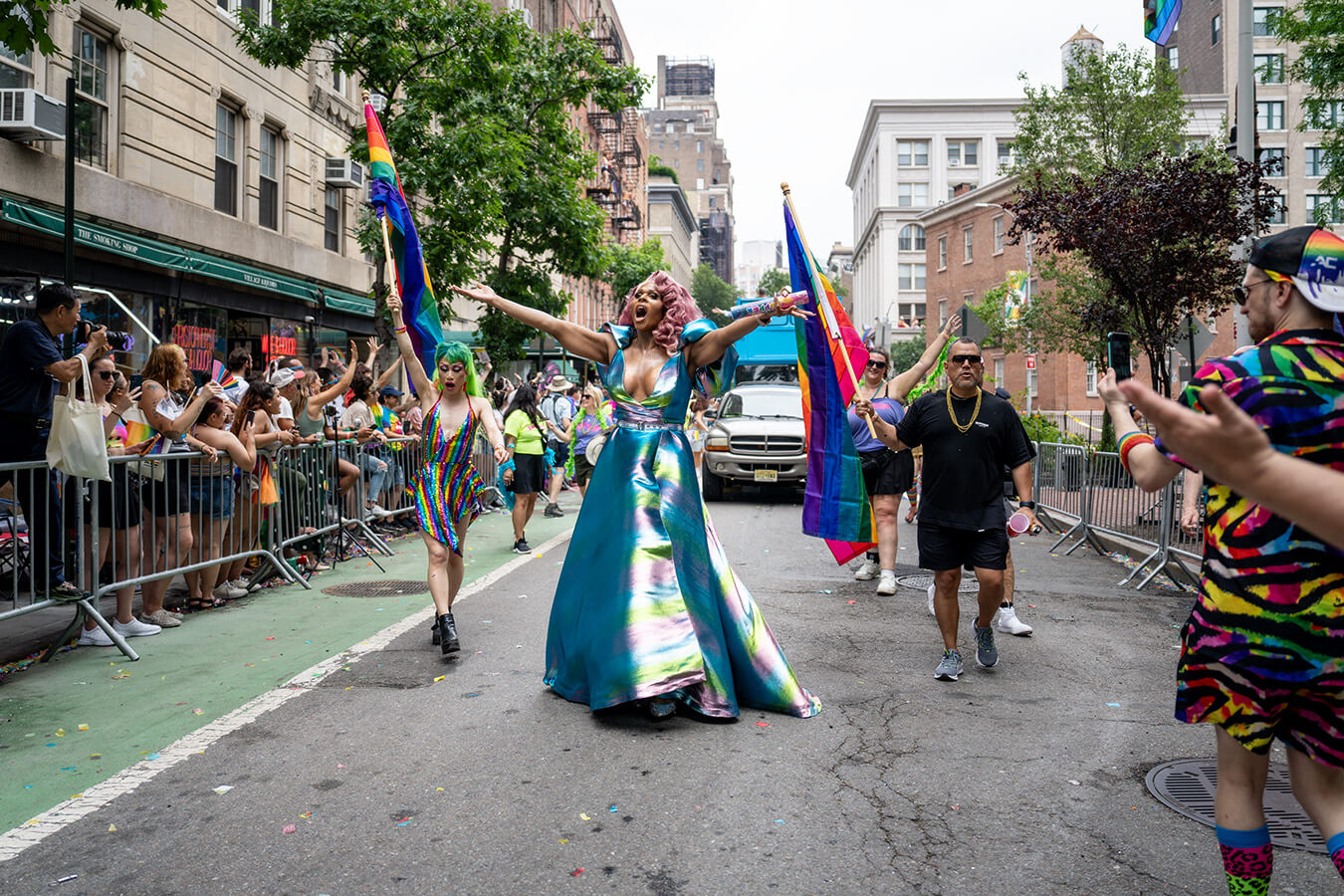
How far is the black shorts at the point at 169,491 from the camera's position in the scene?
7.34 meters

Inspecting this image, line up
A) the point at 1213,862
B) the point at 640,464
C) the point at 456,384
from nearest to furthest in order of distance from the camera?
the point at 1213,862 → the point at 640,464 → the point at 456,384

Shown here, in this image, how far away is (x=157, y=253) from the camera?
546 inches

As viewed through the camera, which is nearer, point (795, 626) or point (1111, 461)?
point (795, 626)

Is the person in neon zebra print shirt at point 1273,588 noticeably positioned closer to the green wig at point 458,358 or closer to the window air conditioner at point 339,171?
the green wig at point 458,358

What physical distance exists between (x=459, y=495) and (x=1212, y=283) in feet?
35.5

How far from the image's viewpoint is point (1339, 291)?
242 cm

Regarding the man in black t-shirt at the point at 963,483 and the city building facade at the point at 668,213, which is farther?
the city building facade at the point at 668,213

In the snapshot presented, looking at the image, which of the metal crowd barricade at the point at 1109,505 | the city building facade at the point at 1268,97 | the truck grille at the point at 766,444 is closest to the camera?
the metal crowd barricade at the point at 1109,505

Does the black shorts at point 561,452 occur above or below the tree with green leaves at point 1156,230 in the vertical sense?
below

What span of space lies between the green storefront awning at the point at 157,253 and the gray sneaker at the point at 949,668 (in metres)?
11.0

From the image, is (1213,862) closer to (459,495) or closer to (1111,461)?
(459,495)

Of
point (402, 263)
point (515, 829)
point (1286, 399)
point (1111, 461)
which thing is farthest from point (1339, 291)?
point (1111, 461)

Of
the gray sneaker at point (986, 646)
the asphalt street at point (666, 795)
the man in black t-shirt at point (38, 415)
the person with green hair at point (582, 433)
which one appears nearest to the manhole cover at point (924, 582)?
the asphalt street at point (666, 795)

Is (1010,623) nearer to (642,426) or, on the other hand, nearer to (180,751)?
(642,426)
